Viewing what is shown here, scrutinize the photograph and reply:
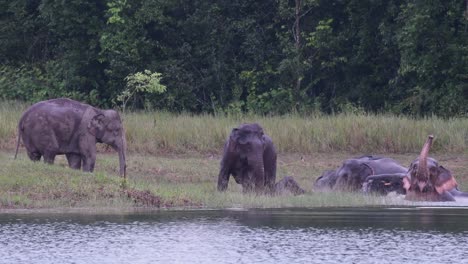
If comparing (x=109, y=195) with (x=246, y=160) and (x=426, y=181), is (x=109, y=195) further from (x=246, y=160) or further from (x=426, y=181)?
(x=426, y=181)

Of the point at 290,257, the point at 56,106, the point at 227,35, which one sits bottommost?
the point at 290,257

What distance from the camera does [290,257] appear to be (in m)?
14.9

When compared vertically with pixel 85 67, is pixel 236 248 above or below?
below

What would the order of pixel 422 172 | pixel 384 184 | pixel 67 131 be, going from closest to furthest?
1. pixel 422 172
2. pixel 384 184
3. pixel 67 131

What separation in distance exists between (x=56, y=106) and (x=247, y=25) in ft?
64.2

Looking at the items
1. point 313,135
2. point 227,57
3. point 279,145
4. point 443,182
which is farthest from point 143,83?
point 443,182

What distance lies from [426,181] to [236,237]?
682 cm

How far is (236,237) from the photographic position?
16.5m

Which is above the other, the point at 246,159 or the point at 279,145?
the point at 279,145

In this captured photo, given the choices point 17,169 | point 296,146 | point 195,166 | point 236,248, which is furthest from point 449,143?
point 236,248

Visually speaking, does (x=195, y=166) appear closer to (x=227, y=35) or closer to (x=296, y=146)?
(x=296, y=146)

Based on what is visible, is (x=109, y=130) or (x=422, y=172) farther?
(x=109, y=130)

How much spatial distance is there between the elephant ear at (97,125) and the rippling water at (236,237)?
4.99 metres

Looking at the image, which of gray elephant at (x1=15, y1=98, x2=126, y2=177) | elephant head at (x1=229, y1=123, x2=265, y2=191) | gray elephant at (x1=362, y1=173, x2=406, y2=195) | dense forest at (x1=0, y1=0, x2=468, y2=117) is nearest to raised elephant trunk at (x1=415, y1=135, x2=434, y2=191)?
gray elephant at (x1=362, y1=173, x2=406, y2=195)
